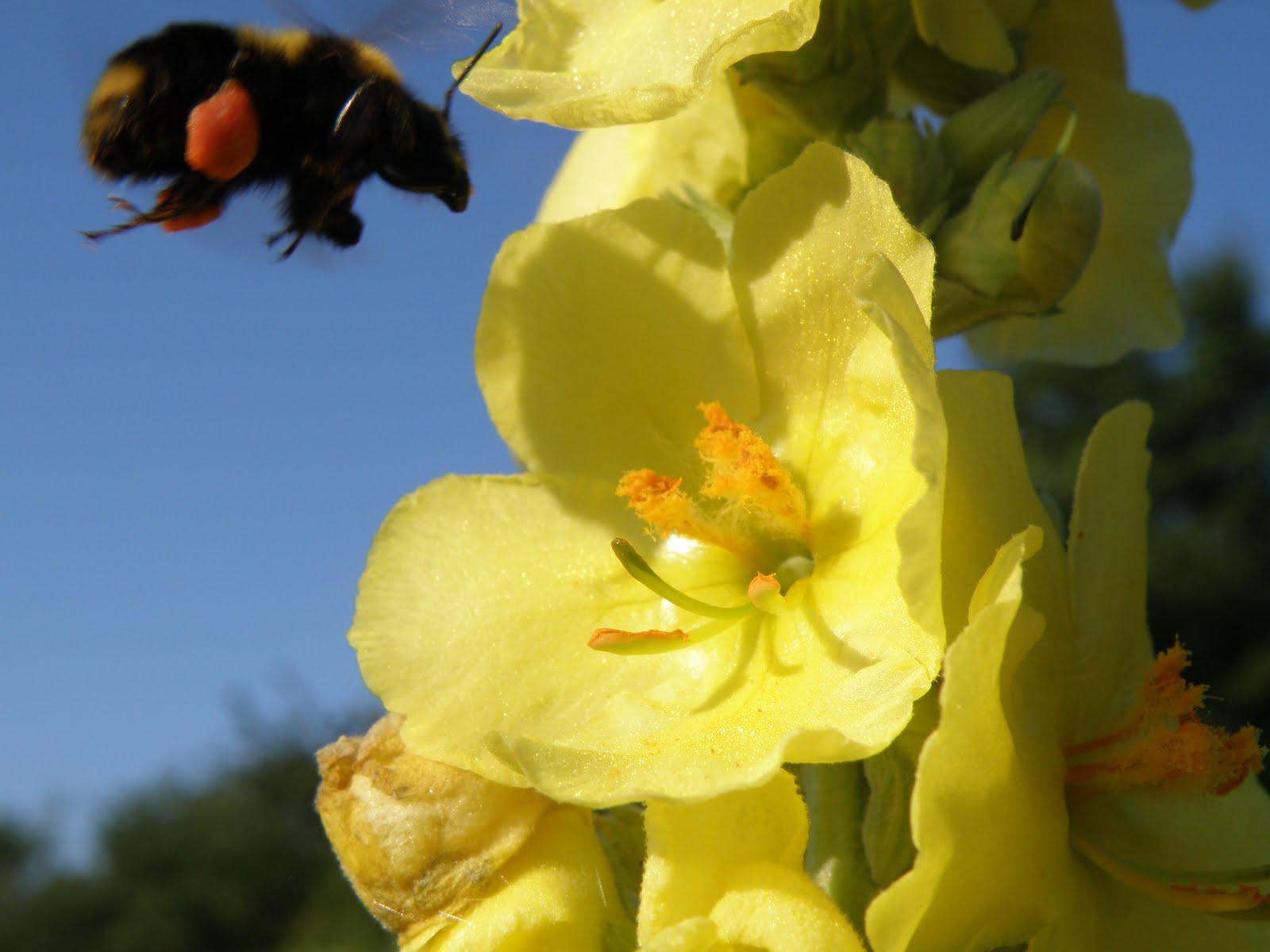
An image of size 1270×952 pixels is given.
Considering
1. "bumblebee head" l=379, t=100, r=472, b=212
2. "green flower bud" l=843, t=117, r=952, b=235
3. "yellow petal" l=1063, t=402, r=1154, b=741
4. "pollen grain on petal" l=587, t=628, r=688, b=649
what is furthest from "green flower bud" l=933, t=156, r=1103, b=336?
"bumblebee head" l=379, t=100, r=472, b=212

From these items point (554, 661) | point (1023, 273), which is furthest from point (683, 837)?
point (1023, 273)

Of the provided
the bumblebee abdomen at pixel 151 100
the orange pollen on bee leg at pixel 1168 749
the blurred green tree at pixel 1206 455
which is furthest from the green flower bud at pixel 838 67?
the blurred green tree at pixel 1206 455

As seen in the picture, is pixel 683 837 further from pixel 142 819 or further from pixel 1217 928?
pixel 142 819

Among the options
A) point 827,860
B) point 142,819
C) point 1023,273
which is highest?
point 1023,273

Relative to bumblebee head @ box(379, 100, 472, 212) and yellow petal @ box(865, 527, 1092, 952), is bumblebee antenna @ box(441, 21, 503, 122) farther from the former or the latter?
yellow petal @ box(865, 527, 1092, 952)

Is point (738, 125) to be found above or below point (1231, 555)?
above

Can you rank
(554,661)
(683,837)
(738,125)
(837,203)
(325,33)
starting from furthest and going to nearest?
(738,125), (325,33), (554,661), (837,203), (683,837)

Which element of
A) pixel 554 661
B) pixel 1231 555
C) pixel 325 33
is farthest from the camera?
pixel 1231 555
